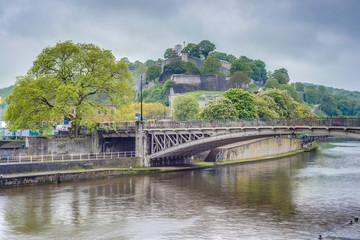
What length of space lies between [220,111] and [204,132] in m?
19.5

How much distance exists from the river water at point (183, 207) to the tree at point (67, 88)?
10274 mm

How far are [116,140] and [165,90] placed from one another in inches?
3457

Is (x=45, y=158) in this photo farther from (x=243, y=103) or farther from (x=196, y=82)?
(x=196, y=82)

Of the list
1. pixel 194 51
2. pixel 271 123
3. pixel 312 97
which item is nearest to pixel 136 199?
pixel 271 123

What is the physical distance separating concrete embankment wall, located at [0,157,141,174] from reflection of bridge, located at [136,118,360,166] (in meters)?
2.89

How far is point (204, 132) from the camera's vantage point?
50.0m

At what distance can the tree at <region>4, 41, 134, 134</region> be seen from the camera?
49.4 metres

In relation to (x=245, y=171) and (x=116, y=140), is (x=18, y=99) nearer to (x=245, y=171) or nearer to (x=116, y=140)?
(x=116, y=140)

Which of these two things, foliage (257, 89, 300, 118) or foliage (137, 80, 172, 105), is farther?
foliage (137, 80, 172, 105)

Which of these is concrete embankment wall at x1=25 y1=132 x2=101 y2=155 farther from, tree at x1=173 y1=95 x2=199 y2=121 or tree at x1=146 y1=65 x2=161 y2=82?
tree at x1=146 y1=65 x2=161 y2=82

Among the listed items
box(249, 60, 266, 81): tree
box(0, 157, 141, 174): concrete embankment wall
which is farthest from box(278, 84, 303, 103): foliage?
box(0, 157, 141, 174): concrete embankment wall

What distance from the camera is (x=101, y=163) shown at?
48969mm

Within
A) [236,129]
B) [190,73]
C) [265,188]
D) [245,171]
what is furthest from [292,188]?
[190,73]

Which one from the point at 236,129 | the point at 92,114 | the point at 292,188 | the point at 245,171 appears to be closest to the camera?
the point at 292,188
